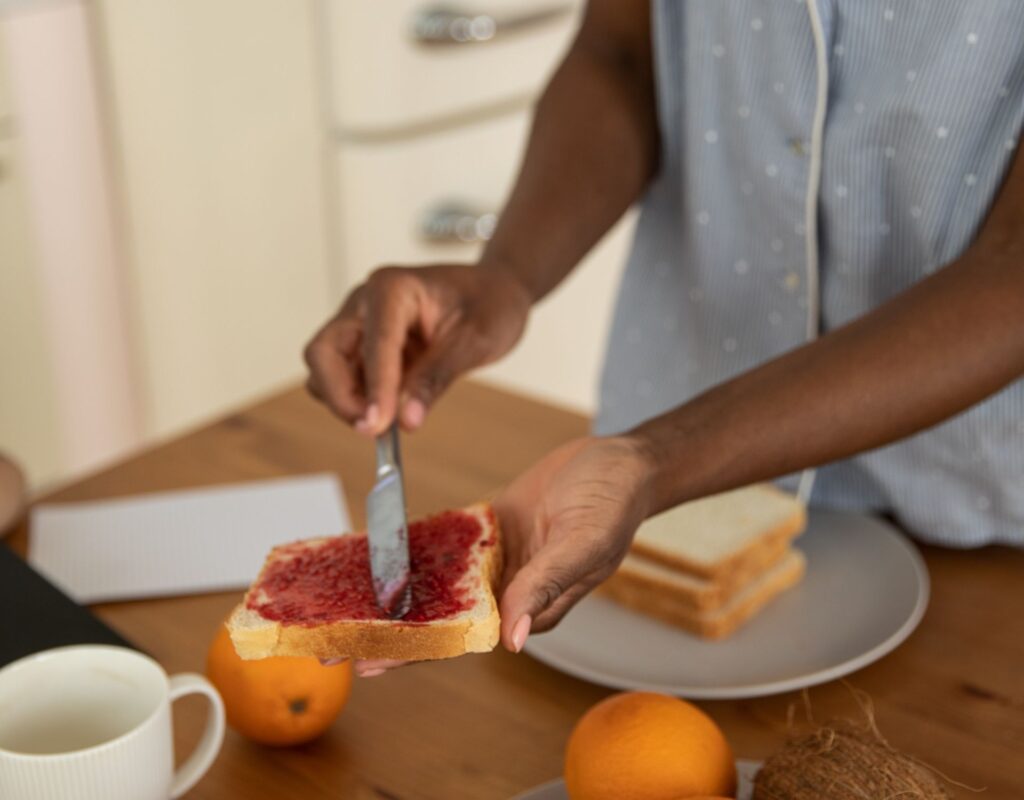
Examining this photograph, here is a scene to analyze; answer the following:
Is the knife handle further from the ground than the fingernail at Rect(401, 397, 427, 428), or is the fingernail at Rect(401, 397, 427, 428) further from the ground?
the fingernail at Rect(401, 397, 427, 428)

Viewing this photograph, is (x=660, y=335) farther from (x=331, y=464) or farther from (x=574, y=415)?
(x=331, y=464)

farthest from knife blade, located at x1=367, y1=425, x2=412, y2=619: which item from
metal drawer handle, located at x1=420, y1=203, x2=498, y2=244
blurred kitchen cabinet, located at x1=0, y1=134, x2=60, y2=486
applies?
metal drawer handle, located at x1=420, y1=203, x2=498, y2=244

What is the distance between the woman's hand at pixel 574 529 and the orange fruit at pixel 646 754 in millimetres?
75

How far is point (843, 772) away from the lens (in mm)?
747

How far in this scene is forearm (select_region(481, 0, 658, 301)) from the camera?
130cm

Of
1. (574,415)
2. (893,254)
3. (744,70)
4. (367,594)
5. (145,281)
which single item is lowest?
(145,281)

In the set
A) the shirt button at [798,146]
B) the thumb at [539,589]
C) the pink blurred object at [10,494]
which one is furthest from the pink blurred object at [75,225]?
the thumb at [539,589]

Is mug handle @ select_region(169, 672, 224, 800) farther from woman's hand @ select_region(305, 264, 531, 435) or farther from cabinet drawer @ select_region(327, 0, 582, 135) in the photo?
cabinet drawer @ select_region(327, 0, 582, 135)

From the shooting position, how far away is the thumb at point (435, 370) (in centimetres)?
111

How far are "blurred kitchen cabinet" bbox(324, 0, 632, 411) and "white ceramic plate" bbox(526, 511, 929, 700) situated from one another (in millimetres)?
1457

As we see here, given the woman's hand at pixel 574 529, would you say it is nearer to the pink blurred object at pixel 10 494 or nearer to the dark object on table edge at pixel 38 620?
the dark object on table edge at pixel 38 620

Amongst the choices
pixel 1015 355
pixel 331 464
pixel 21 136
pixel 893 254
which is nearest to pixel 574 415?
pixel 331 464

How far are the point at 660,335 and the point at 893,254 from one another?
0.32 m

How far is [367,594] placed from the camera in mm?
894
